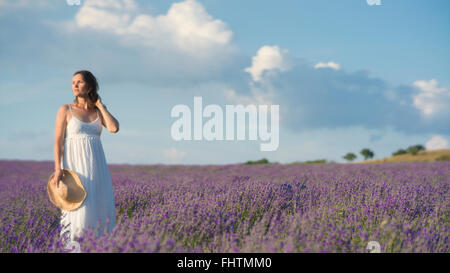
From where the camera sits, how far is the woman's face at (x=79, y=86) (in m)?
3.30

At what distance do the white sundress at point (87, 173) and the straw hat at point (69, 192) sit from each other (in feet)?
0.23

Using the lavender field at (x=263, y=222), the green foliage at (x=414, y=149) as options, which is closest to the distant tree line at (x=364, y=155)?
the green foliage at (x=414, y=149)

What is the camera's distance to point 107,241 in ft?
8.08

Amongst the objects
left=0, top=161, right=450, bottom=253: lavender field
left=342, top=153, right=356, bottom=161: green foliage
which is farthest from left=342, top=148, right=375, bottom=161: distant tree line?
left=0, top=161, right=450, bottom=253: lavender field

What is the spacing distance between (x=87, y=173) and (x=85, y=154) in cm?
17

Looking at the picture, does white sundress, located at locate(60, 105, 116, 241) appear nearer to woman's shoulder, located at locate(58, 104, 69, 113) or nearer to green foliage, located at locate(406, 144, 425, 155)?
woman's shoulder, located at locate(58, 104, 69, 113)

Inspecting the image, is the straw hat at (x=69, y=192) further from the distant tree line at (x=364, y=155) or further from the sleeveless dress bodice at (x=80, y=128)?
the distant tree line at (x=364, y=155)

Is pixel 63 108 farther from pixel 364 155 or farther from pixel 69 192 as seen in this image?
pixel 364 155

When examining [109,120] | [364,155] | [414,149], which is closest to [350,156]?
[364,155]

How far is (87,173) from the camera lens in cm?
322

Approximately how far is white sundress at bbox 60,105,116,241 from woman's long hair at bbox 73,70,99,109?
0.21m
